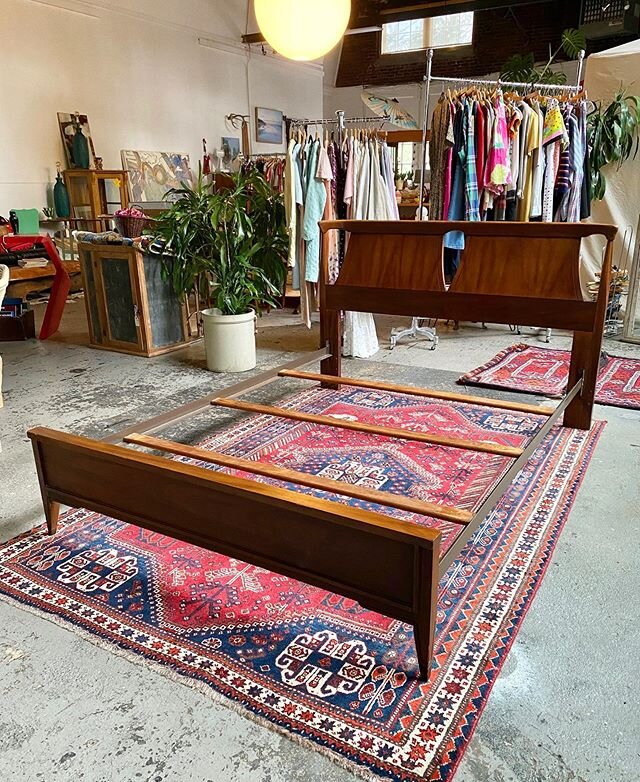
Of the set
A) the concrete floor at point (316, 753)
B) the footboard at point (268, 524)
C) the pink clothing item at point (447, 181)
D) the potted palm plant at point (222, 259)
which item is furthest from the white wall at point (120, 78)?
the footboard at point (268, 524)

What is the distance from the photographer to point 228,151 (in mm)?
9383

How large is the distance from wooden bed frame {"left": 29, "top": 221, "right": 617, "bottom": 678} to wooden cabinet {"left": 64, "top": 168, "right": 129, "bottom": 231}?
4.63 m

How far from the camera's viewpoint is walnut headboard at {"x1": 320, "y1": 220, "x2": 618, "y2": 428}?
2.77 metres

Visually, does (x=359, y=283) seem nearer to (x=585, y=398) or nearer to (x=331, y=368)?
(x=331, y=368)

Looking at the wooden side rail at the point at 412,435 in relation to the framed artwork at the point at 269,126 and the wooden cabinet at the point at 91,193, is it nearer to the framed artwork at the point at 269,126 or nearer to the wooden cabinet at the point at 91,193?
the wooden cabinet at the point at 91,193

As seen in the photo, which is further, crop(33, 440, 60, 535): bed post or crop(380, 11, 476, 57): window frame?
crop(380, 11, 476, 57): window frame

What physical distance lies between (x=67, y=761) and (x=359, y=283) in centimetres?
252

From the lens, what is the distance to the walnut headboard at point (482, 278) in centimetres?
277

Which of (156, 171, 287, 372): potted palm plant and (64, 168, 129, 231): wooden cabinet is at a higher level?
(64, 168, 129, 231): wooden cabinet

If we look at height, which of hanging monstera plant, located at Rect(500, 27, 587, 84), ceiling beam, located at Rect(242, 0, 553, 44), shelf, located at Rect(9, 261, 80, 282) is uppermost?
ceiling beam, located at Rect(242, 0, 553, 44)

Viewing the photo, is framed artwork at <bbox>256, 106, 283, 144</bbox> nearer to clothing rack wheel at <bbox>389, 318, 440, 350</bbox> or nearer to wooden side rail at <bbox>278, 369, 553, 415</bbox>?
clothing rack wheel at <bbox>389, 318, 440, 350</bbox>

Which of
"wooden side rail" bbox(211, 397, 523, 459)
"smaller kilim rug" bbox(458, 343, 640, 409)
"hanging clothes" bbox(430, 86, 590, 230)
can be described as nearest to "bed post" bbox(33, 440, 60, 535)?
"wooden side rail" bbox(211, 397, 523, 459)

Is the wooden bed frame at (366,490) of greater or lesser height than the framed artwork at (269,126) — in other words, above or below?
below

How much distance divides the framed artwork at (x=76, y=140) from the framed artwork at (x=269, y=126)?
11.3 feet
